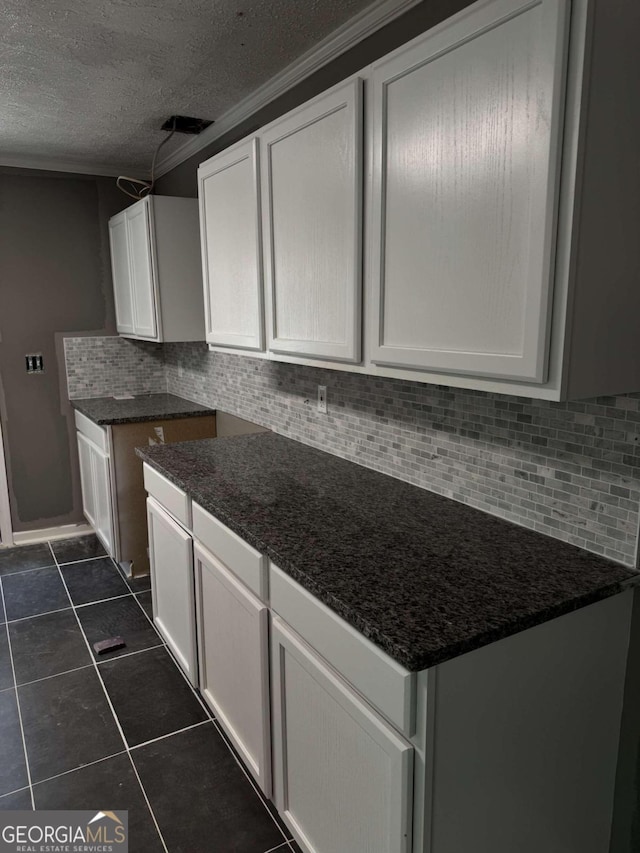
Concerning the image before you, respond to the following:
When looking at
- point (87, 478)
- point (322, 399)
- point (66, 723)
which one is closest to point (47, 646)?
point (66, 723)

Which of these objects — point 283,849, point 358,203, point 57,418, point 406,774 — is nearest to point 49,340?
point 57,418

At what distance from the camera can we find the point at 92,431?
348 cm

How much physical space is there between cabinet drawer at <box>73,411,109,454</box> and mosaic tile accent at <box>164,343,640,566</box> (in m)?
1.24

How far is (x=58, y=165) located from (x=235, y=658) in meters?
3.22

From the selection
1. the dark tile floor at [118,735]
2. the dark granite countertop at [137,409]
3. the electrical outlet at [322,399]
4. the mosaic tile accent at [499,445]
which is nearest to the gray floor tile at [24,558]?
the dark tile floor at [118,735]

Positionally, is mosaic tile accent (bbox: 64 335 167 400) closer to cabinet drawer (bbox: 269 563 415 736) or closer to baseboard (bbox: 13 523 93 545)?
baseboard (bbox: 13 523 93 545)

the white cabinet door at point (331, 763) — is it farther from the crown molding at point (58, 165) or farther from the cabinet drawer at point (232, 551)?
the crown molding at point (58, 165)

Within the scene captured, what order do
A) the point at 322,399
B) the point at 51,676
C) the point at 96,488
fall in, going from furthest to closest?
the point at 96,488, the point at 51,676, the point at 322,399

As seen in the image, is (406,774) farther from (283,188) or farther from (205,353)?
(205,353)

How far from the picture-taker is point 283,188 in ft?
6.09

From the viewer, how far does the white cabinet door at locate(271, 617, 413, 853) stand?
3.58ft

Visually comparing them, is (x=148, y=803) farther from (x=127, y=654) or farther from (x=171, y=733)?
(x=127, y=654)

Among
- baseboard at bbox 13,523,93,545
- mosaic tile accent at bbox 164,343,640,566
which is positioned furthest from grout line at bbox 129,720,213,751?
baseboard at bbox 13,523,93,545

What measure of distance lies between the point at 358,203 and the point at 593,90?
0.64m
